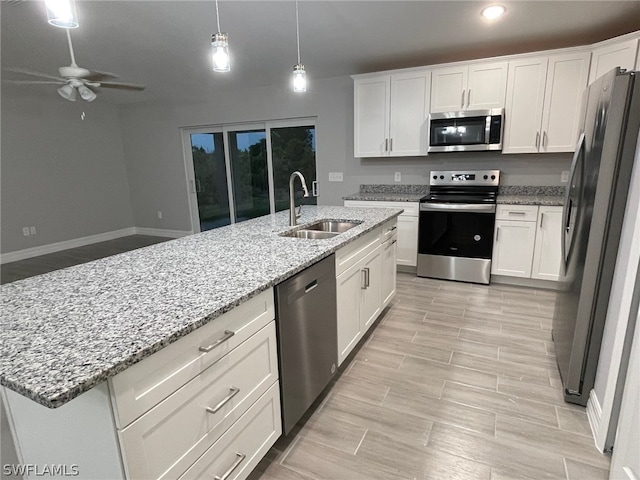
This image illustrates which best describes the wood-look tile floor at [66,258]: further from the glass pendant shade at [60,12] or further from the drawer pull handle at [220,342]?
the drawer pull handle at [220,342]

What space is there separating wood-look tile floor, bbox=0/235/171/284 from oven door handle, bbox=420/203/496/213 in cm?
471

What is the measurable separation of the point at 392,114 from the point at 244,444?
12.4 ft

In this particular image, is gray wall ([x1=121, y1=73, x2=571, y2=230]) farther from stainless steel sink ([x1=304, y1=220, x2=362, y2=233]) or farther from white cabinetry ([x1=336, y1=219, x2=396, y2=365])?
stainless steel sink ([x1=304, y1=220, x2=362, y2=233])

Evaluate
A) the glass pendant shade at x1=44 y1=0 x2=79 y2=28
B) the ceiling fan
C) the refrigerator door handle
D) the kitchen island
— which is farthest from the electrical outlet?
the glass pendant shade at x1=44 y1=0 x2=79 y2=28

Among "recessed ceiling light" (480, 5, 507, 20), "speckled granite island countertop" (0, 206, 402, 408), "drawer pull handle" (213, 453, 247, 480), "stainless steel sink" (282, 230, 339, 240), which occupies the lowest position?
"drawer pull handle" (213, 453, 247, 480)

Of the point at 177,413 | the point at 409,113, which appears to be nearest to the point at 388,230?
the point at 409,113

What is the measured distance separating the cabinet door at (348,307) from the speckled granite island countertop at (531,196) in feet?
7.04

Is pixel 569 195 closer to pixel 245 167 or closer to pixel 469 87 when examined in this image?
pixel 469 87

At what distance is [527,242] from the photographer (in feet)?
11.7

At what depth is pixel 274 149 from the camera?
18.5ft

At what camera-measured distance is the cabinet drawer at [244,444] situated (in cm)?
122

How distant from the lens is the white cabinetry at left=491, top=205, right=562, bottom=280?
3447 mm

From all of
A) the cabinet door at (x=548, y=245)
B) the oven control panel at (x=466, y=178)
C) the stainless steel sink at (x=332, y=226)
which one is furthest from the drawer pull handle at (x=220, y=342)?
the oven control panel at (x=466, y=178)

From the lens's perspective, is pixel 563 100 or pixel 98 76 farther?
pixel 563 100
